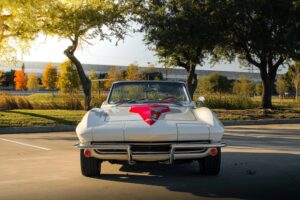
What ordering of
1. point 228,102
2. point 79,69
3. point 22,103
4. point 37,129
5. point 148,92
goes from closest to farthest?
point 148,92, point 37,129, point 79,69, point 22,103, point 228,102

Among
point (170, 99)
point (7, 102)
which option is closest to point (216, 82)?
point (7, 102)

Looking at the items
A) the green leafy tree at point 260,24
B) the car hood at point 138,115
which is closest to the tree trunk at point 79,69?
the green leafy tree at point 260,24

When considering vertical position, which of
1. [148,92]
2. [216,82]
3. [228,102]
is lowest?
[228,102]

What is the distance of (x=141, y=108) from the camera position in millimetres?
7297

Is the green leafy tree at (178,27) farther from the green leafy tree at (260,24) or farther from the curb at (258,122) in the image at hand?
the curb at (258,122)

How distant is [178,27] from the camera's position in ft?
73.2

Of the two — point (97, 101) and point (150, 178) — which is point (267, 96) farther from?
point (150, 178)

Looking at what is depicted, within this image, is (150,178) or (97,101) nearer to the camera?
(150,178)

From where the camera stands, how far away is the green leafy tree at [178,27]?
72.2 ft

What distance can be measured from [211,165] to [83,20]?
624 inches

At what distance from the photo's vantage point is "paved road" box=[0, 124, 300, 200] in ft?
19.8

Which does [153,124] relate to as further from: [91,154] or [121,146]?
[91,154]

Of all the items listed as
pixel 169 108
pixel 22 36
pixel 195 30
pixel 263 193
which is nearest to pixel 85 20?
pixel 22 36

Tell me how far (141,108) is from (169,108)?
1.57 feet
